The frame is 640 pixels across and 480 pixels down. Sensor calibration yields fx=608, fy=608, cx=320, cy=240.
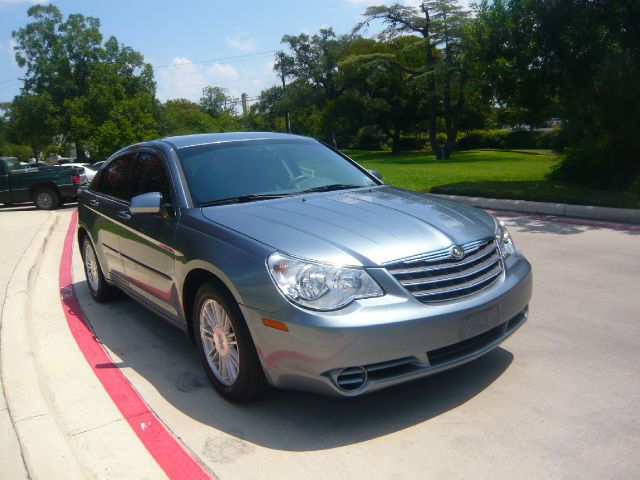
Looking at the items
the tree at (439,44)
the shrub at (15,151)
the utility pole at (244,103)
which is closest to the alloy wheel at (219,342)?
the tree at (439,44)

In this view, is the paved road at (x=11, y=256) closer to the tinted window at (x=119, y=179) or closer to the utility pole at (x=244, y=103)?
the tinted window at (x=119, y=179)

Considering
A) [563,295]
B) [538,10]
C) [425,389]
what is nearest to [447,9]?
[538,10]

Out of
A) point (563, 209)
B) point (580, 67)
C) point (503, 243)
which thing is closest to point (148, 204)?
point (503, 243)

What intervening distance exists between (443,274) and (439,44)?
33.7m

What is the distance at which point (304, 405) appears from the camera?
3.70 meters

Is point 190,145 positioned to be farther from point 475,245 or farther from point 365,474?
point 365,474

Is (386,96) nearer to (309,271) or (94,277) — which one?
(94,277)

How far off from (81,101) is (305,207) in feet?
135

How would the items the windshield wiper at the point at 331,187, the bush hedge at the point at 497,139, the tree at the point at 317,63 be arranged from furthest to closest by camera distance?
the tree at the point at 317,63 < the bush hedge at the point at 497,139 < the windshield wiper at the point at 331,187

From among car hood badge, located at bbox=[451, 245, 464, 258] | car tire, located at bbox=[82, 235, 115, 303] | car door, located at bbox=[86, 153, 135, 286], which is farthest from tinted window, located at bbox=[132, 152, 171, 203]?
car hood badge, located at bbox=[451, 245, 464, 258]

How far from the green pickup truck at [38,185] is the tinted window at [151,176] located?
14175 mm

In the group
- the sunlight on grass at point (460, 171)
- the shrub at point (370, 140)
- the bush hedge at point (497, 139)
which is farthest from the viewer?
the shrub at point (370, 140)

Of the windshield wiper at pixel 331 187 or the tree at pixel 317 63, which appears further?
the tree at pixel 317 63

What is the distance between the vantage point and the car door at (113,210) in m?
5.31
